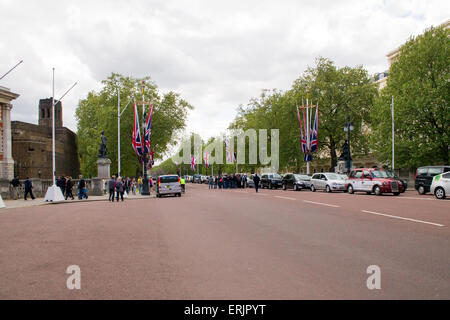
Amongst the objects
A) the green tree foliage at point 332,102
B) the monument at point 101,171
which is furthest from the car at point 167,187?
the green tree foliage at point 332,102

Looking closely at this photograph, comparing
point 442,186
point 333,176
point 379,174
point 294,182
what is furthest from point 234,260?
point 294,182

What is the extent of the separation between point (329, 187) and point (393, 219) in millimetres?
21730

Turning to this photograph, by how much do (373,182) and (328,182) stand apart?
6.39m

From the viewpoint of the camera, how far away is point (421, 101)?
38.9 m

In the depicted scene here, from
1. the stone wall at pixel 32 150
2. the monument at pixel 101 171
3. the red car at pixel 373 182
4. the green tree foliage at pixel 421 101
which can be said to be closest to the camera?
the red car at pixel 373 182

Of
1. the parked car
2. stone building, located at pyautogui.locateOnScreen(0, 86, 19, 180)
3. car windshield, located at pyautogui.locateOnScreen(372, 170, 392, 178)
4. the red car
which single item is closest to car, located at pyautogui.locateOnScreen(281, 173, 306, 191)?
the parked car

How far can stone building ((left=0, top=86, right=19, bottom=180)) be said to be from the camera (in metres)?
40.8

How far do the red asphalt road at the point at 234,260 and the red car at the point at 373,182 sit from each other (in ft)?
48.6

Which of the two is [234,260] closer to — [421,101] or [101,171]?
[101,171]

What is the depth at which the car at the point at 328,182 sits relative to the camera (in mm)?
32478

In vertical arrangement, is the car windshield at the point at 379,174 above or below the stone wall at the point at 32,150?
below

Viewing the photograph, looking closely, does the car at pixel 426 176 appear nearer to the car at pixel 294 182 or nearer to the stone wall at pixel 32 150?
the car at pixel 294 182

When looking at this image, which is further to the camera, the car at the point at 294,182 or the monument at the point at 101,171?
the car at the point at 294,182
